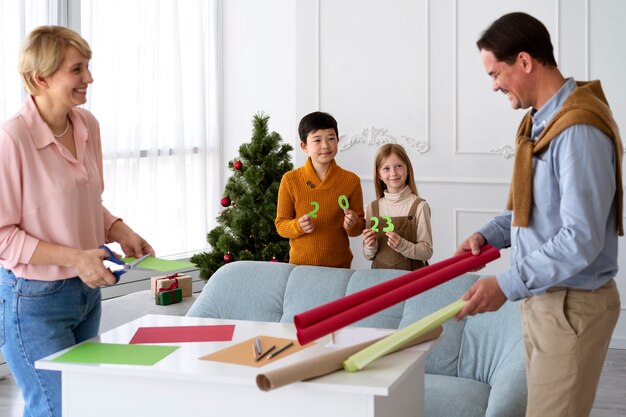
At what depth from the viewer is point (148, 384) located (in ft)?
7.43

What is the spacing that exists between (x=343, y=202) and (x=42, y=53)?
6.25 feet

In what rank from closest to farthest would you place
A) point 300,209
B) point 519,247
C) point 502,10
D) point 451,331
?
point 519,247 < point 451,331 < point 300,209 < point 502,10

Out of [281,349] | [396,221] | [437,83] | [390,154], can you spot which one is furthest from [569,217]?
[437,83]

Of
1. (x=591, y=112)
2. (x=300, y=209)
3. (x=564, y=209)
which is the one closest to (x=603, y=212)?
(x=564, y=209)

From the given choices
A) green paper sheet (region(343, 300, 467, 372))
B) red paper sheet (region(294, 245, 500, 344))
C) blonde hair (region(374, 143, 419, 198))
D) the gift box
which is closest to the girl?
blonde hair (region(374, 143, 419, 198))

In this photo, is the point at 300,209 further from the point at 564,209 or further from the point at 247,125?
the point at 247,125

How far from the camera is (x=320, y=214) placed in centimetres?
415

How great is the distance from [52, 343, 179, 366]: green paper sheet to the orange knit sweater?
5.69ft

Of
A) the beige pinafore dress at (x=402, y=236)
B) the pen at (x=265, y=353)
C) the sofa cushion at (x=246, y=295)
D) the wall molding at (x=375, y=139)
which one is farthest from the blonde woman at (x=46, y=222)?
the wall molding at (x=375, y=139)

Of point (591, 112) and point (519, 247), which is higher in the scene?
point (591, 112)

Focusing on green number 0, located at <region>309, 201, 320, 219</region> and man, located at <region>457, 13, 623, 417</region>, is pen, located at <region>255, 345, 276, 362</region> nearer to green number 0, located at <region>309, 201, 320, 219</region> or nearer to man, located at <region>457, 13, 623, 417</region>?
man, located at <region>457, 13, 623, 417</region>

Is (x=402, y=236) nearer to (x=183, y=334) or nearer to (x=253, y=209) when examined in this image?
(x=253, y=209)

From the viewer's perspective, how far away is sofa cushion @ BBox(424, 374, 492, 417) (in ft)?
9.74

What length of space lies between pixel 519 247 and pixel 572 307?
8.6 inches
